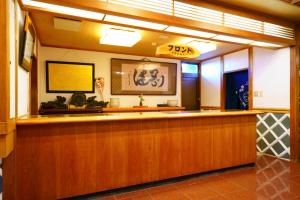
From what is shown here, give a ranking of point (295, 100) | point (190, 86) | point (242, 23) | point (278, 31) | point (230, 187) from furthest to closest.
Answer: point (190, 86) → point (295, 100) → point (278, 31) → point (242, 23) → point (230, 187)

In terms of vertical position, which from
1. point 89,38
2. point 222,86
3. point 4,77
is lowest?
point 4,77

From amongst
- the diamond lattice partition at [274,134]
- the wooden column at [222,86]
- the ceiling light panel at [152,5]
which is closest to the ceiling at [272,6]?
the ceiling light panel at [152,5]

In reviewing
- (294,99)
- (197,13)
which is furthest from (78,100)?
(294,99)

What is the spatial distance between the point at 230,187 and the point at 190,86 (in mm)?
4026

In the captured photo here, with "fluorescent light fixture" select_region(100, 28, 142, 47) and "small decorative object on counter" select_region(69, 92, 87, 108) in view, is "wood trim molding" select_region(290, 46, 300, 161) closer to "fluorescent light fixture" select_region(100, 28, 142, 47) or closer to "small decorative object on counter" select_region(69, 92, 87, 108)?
"fluorescent light fixture" select_region(100, 28, 142, 47)

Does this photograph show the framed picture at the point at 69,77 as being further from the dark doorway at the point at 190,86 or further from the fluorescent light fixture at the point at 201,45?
the dark doorway at the point at 190,86

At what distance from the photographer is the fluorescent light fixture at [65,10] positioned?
2.04 meters

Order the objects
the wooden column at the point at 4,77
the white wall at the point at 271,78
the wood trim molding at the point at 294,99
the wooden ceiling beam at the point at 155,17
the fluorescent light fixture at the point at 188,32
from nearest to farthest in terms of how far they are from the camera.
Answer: the wooden column at the point at 4,77, the wooden ceiling beam at the point at 155,17, the fluorescent light fixture at the point at 188,32, the wood trim molding at the point at 294,99, the white wall at the point at 271,78

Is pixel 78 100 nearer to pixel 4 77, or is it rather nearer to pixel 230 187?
pixel 4 77

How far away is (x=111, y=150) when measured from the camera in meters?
2.40

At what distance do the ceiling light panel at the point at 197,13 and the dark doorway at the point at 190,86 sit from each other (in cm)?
337

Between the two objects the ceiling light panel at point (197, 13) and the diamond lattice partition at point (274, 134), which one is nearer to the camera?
the ceiling light panel at point (197, 13)

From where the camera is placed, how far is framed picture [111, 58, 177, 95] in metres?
5.16

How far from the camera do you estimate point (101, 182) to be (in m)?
2.36
